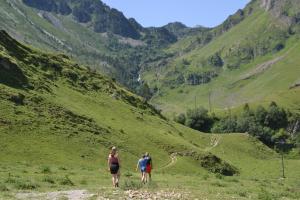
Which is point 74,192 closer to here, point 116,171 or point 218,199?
point 116,171

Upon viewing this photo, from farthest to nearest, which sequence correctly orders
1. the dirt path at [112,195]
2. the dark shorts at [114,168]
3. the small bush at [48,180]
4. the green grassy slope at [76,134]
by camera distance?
the green grassy slope at [76,134], the small bush at [48,180], the dark shorts at [114,168], the dirt path at [112,195]

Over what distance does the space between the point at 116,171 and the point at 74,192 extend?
19.2 ft

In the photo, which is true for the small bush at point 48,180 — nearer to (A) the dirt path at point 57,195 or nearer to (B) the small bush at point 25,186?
(B) the small bush at point 25,186

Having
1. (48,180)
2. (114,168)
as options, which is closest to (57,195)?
(114,168)

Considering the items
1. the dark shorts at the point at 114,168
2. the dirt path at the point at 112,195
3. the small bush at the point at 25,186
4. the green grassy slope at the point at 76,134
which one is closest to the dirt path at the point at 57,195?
the dirt path at the point at 112,195

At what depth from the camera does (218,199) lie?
32.8 m

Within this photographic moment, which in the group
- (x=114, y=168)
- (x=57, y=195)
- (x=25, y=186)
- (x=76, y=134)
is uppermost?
(x=76, y=134)

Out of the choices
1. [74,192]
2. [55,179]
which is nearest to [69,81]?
[55,179]

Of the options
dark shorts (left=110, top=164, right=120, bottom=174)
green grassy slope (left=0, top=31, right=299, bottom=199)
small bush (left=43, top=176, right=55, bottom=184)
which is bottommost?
small bush (left=43, top=176, right=55, bottom=184)

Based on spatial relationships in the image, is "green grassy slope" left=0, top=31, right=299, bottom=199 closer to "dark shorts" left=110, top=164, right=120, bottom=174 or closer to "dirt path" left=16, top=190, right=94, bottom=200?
"dirt path" left=16, top=190, right=94, bottom=200

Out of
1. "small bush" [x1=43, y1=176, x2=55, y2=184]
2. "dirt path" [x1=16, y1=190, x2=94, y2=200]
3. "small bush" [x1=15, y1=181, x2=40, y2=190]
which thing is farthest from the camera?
"small bush" [x1=43, y1=176, x2=55, y2=184]

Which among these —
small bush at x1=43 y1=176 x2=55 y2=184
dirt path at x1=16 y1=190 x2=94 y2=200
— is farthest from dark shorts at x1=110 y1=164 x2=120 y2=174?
small bush at x1=43 y1=176 x2=55 y2=184

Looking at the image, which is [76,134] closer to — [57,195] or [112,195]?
[57,195]

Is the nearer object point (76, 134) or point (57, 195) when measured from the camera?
point (57, 195)
